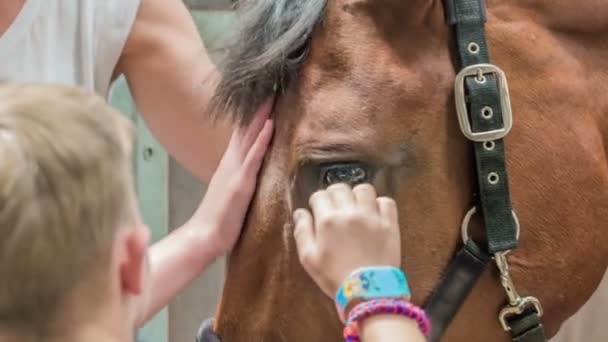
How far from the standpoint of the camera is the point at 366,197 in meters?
0.91

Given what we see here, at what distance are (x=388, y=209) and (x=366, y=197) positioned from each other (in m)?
0.02

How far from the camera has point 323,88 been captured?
3.29 feet

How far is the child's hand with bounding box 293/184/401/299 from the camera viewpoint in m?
0.87

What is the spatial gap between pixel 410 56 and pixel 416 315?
28 cm

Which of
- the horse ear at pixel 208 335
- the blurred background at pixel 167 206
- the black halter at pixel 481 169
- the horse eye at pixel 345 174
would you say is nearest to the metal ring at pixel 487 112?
the black halter at pixel 481 169

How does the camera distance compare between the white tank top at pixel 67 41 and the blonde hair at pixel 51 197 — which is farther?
the white tank top at pixel 67 41

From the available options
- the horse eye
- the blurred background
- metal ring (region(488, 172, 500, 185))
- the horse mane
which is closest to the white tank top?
the horse mane

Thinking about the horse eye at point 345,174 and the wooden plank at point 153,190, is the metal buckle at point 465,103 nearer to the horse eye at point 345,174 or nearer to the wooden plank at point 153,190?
the horse eye at point 345,174

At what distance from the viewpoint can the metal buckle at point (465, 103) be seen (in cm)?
99

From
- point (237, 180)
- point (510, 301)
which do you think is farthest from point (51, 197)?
point (510, 301)

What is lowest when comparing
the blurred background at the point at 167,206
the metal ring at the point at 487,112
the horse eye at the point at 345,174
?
the blurred background at the point at 167,206

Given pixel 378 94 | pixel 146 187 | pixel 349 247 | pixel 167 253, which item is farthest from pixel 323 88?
pixel 146 187

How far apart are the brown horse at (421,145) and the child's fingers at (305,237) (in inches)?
2.0

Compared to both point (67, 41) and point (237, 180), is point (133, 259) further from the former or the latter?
point (67, 41)
